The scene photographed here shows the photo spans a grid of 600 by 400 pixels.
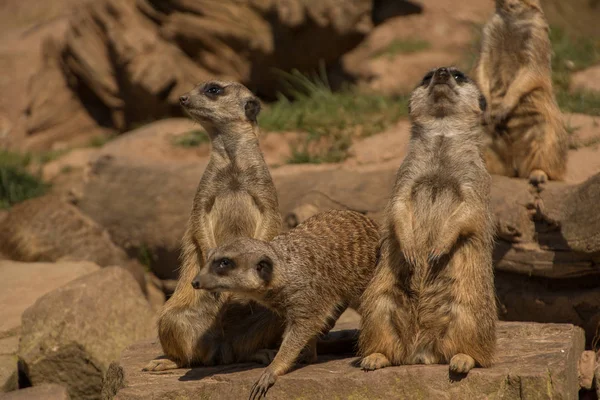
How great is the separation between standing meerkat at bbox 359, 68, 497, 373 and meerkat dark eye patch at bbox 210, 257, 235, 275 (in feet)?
2.09

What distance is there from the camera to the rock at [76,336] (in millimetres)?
5609

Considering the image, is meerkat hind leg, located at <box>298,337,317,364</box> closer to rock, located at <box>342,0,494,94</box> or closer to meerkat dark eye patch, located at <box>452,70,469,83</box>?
meerkat dark eye patch, located at <box>452,70,469,83</box>

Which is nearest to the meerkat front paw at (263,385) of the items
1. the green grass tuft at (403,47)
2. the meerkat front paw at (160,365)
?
the meerkat front paw at (160,365)

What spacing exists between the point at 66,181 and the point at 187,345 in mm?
6035

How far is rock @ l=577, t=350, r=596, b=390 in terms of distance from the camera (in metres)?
4.76

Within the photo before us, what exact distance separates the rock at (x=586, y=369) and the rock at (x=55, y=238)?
4.36 m

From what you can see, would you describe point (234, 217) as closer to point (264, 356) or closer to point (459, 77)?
point (264, 356)

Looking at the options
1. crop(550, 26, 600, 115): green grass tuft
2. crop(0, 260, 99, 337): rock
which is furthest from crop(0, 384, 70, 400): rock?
crop(550, 26, 600, 115): green grass tuft

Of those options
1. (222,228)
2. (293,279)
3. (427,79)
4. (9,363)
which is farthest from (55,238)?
(427,79)

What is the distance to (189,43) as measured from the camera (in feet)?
36.6

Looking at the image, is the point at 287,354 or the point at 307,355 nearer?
the point at 287,354

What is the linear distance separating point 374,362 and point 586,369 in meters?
1.56

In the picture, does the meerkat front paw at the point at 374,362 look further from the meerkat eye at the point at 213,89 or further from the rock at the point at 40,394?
the rock at the point at 40,394

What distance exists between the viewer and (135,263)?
26.2 feet
